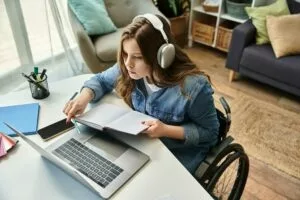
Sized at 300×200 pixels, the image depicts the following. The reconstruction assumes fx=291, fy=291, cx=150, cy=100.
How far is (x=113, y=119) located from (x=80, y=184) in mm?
262

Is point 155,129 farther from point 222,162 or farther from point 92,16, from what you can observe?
point 92,16

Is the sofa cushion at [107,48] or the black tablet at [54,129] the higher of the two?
the black tablet at [54,129]

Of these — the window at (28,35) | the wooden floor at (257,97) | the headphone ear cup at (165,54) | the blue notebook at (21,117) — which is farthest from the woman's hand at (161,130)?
the window at (28,35)

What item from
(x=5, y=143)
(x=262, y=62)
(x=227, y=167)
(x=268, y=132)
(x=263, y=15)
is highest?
(x=5, y=143)

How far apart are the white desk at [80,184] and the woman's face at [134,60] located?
0.79 feet

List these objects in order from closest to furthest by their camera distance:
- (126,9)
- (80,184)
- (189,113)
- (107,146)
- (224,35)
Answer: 1. (80,184)
2. (107,146)
3. (189,113)
4. (126,9)
5. (224,35)

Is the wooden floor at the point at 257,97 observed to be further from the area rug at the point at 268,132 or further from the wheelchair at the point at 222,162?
the wheelchair at the point at 222,162

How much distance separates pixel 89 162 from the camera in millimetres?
932

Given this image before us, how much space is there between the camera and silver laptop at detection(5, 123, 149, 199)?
857 mm

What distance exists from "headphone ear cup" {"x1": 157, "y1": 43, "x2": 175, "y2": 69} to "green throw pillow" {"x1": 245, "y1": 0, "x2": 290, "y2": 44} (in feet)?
5.85

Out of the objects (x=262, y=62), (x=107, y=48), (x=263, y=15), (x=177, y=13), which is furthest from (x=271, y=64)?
(x=107, y=48)

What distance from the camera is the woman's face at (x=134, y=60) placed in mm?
1045

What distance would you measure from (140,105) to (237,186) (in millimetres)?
643

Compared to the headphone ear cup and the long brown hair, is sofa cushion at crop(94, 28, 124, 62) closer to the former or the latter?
the long brown hair
